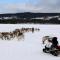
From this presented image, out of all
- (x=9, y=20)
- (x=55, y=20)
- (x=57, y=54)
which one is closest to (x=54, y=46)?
(x=57, y=54)

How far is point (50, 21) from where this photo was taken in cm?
6831

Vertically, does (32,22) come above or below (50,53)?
below

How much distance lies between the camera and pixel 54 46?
32.4 ft

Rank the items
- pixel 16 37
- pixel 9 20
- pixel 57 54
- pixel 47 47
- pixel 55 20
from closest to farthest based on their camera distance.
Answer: pixel 57 54
pixel 47 47
pixel 16 37
pixel 55 20
pixel 9 20

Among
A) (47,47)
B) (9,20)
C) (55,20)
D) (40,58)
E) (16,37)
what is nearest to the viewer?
(40,58)

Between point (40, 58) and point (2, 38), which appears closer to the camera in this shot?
point (40, 58)

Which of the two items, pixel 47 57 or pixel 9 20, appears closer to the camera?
pixel 47 57

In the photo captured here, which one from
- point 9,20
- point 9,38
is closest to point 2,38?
point 9,38

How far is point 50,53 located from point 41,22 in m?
59.8

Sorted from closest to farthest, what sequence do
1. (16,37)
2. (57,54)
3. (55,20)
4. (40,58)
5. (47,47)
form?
(40,58), (57,54), (47,47), (16,37), (55,20)

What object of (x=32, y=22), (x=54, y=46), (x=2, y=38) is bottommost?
(x=32, y=22)

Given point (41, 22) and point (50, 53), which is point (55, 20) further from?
point (50, 53)

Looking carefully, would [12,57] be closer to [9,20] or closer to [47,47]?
[47,47]

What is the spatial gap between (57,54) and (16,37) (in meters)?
7.55
